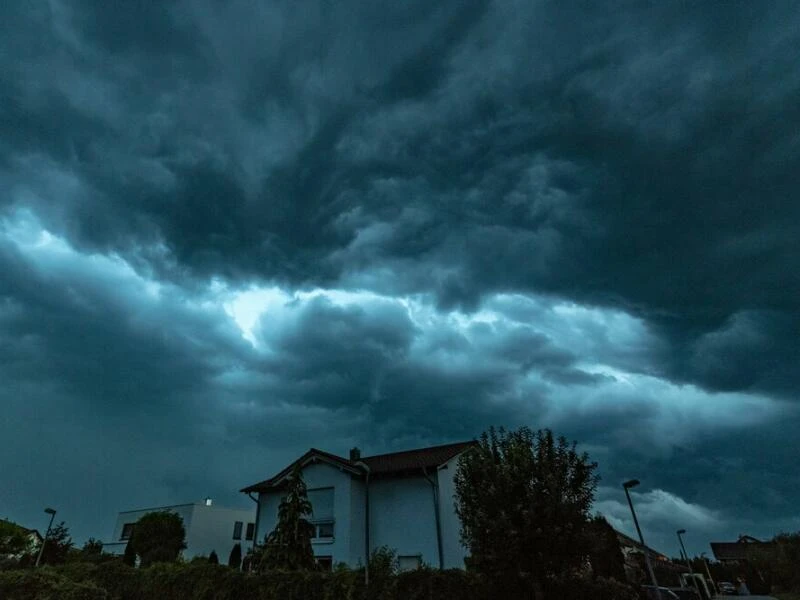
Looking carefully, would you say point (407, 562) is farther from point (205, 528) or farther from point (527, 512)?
point (205, 528)

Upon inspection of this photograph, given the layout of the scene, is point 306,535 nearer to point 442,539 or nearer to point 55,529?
point 442,539

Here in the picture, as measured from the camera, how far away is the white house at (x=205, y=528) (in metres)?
50.8

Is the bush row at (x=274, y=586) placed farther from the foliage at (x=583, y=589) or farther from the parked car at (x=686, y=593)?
the parked car at (x=686, y=593)

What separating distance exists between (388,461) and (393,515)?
4.87 meters

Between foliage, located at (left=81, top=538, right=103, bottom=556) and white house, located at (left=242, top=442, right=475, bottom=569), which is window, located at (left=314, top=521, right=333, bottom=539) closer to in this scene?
white house, located at (left=242, top=442, right=475, bottom=569)

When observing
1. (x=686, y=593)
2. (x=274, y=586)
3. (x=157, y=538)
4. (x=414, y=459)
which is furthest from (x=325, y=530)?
(x=686, y=593)

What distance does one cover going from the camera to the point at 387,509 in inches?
1209

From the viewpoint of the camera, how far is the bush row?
1591 centimetres

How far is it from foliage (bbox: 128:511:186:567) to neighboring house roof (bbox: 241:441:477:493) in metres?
9.99

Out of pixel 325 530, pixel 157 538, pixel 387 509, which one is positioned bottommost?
pixel 325 530

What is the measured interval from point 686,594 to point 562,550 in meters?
35.1

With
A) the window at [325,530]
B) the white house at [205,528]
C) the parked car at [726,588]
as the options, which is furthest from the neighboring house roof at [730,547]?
the window at [325,530]

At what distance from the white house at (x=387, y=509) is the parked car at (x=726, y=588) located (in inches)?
2134

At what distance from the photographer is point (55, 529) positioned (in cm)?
4134
